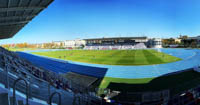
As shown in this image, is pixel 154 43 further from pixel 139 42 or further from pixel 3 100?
pixel 3 100

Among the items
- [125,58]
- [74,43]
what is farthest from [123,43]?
[74,43]

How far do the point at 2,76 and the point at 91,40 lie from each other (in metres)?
68.7

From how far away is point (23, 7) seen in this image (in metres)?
5.41

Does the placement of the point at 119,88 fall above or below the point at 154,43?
below

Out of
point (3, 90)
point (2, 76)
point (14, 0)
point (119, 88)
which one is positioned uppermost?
point (14, 0)

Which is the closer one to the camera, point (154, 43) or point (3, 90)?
point (3, 90)

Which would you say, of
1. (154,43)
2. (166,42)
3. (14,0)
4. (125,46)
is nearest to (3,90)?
(14,0)

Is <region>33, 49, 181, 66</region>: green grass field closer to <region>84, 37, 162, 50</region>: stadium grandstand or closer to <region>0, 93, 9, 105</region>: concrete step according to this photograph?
<region>0, 93, 9, 105</region>: concrete step

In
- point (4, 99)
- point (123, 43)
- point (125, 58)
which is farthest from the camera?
point (123, 43)

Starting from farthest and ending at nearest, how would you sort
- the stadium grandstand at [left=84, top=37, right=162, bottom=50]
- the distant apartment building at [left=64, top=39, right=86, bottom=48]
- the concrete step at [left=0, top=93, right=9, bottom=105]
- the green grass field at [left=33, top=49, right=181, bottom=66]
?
the distant apartment building at [left=64, top=39, right=86, bottom=48], the stadium grandstand at [left=84, top=37, right=162, bottom=50], the green grass field at [left=33, top=49, right=181, bottom=66], the concrete step at [left=0, top=93, right=9, bottom=105]

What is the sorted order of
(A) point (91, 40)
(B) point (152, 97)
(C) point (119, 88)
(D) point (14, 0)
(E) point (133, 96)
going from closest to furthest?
(D) point (14, 0)
(B) point (152, 97)
(E) point (133, 96)
(C) point (119, 88)
(A) point (91, 40)

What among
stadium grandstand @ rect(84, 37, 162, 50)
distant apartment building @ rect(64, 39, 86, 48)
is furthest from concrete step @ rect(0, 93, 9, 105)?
distant apartment building @ rect(64, 39, 86, 48)

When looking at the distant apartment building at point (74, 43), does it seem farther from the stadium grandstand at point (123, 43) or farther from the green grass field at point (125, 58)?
the green grass field at point (125, 58)

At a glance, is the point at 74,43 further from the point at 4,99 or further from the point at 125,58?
the point at 4,99
